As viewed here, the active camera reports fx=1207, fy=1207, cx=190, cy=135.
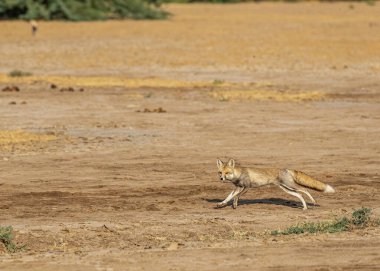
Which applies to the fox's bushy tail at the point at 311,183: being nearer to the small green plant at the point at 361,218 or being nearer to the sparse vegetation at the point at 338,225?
the sparse vegetation at the point at 338,225

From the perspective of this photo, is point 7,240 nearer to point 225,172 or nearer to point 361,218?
point 225,172

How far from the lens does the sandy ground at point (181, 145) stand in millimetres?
12445

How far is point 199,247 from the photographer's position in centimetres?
1243

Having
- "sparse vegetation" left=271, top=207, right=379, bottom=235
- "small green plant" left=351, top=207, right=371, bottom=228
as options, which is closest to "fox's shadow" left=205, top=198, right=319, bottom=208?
"sparse vegetation" left=271, top=207, right=379, bottom=235

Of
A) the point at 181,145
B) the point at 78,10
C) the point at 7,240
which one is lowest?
the point at 181,145

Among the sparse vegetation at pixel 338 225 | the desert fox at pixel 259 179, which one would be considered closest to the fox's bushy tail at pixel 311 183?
the desert fox at pixel 259 179

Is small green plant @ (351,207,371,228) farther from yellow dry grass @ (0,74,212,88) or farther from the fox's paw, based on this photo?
yellow dry grass @ (0,74,212,88)

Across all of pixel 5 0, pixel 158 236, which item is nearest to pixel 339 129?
pixel 158 236

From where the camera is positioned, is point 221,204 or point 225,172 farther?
point 221,204

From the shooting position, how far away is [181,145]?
68.5 ft

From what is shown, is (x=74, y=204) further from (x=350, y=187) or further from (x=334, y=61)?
(x=334, y=61)

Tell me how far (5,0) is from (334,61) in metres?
20.7

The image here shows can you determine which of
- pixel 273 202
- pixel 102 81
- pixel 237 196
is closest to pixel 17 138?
pixel 273 202

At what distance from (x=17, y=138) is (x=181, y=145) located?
304 cm
